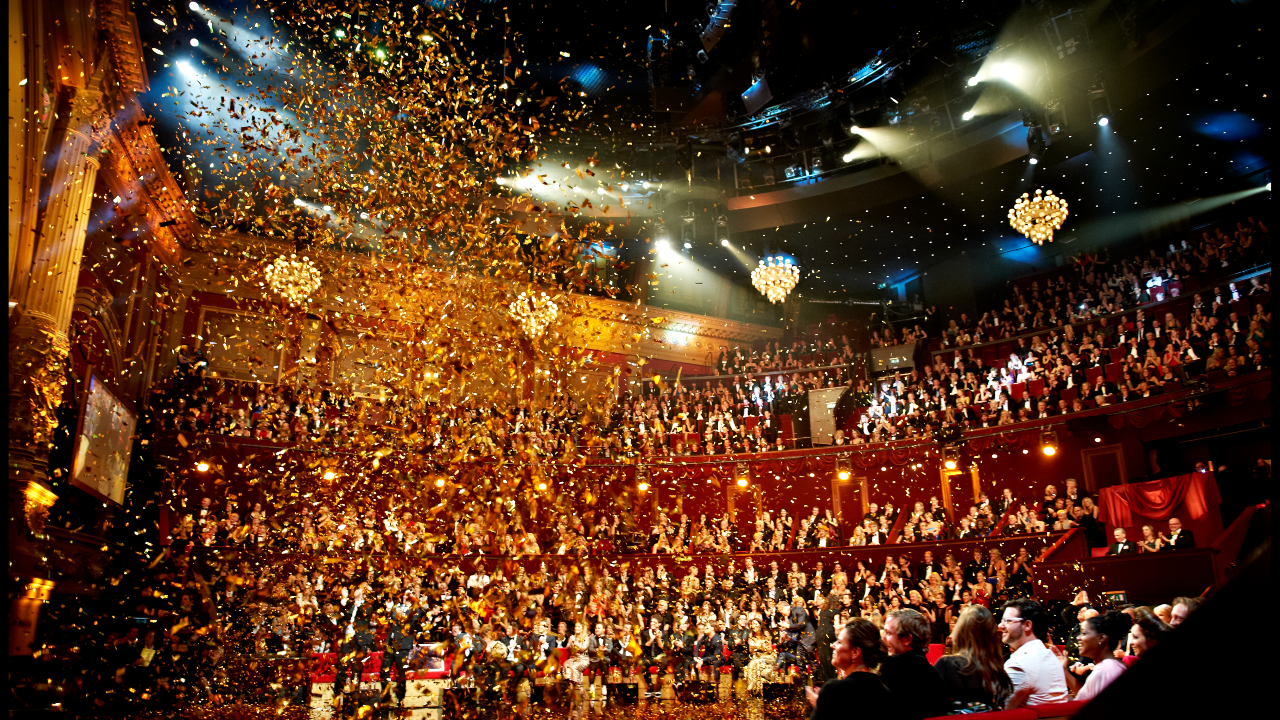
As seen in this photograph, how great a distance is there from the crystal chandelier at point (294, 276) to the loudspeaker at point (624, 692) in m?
8.84

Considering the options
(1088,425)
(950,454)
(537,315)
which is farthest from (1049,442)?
(537,315)

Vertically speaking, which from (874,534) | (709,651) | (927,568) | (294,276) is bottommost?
(709,651)

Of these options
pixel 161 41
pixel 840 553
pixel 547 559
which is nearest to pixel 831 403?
pixel 840 553

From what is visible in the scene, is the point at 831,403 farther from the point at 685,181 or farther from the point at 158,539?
the point at 158,539

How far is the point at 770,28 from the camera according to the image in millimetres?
16203

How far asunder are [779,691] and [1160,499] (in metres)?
7.40

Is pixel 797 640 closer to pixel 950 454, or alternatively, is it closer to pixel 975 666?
pixel 950 454

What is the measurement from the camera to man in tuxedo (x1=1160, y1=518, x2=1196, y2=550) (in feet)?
35.2

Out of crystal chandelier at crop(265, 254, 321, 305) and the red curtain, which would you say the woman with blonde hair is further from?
crystal chandelier at crop(265, 254, 321, 305)

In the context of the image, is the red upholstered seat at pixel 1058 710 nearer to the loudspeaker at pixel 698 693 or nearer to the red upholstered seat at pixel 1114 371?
the loudspeaker at pixel 698 693

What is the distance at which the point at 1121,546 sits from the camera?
11.5 meters

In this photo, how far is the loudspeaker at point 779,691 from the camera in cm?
1039

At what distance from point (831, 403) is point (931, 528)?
16.1 ft

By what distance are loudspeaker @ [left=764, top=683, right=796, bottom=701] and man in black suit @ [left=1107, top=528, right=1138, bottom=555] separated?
570cm
